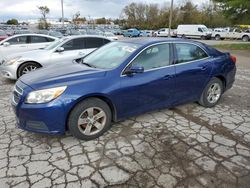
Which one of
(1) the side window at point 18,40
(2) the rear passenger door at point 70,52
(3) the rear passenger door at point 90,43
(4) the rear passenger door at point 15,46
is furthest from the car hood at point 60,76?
(1) the side window at point 18,40

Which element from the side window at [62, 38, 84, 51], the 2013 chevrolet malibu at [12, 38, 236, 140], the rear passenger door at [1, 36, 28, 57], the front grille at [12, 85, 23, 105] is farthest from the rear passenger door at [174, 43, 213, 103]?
the rear passenger door at [1, 36, 28, 57]

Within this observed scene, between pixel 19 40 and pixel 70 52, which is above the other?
pixel 19 40

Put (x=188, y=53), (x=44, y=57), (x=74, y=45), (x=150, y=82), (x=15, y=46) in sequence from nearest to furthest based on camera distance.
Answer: (x=150, y=82) → (x=188, y=53) → (x=44, y=57) → (x=74, y=45) → (x=15, y=46)

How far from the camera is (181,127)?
162 inches

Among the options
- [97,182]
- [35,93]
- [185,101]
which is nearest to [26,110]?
[35,93]

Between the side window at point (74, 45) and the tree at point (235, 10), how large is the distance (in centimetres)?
1351

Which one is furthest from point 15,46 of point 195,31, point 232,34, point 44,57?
point 195,31

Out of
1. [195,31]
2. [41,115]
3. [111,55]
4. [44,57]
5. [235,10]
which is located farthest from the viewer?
[195,31]

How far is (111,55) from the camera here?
426 cm

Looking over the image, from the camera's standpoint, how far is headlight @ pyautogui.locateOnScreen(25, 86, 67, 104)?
3197 mm

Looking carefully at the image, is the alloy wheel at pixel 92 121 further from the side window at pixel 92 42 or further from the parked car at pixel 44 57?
the side window at pixel 92 42

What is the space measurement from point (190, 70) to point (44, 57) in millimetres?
4672

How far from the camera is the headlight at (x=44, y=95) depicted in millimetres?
3197

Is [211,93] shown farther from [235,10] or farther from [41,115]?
[235,10]
